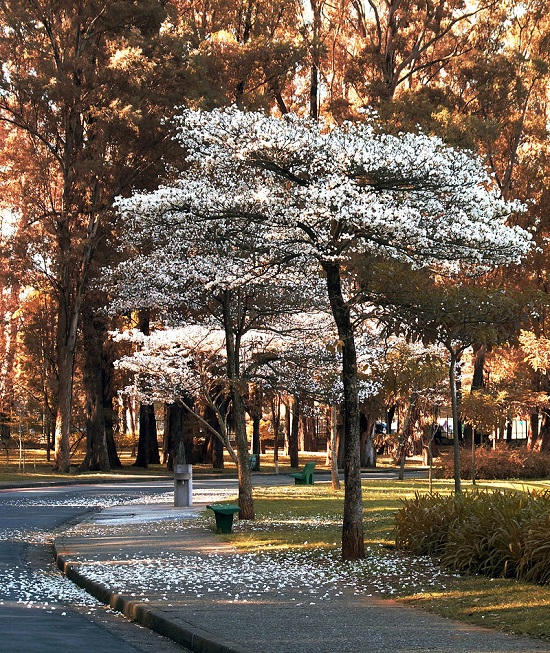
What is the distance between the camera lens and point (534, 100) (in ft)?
163

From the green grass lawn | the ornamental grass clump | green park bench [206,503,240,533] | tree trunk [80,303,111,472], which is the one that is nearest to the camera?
the green grass lawn

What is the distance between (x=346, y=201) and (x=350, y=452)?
11.4 feet

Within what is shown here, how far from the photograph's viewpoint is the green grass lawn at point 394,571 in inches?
400

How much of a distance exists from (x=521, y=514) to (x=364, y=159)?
17.0 feet

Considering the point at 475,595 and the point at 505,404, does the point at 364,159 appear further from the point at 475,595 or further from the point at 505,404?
the point at 505,404

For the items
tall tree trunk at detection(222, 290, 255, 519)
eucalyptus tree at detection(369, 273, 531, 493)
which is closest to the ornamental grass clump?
eucalyptus tree at detection(369, 273, 531, 493)

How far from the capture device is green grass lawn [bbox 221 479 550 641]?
400 inches

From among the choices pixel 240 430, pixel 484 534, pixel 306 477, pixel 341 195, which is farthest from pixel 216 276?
pixel 306 477

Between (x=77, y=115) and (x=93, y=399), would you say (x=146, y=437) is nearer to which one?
(x=93, y=399)

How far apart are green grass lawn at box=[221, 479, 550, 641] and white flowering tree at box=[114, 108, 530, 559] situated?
1.63 metres

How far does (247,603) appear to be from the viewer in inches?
441

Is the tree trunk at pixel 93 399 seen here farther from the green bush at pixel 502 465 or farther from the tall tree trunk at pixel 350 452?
the tall tree trunk at pixel 350 452

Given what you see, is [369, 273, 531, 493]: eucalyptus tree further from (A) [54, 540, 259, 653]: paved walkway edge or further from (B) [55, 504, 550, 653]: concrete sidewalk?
(A) [54, 540, 259, 653]: paved walkway edge

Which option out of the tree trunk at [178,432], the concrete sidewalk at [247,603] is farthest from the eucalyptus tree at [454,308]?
the tree trunk at [178,432]
